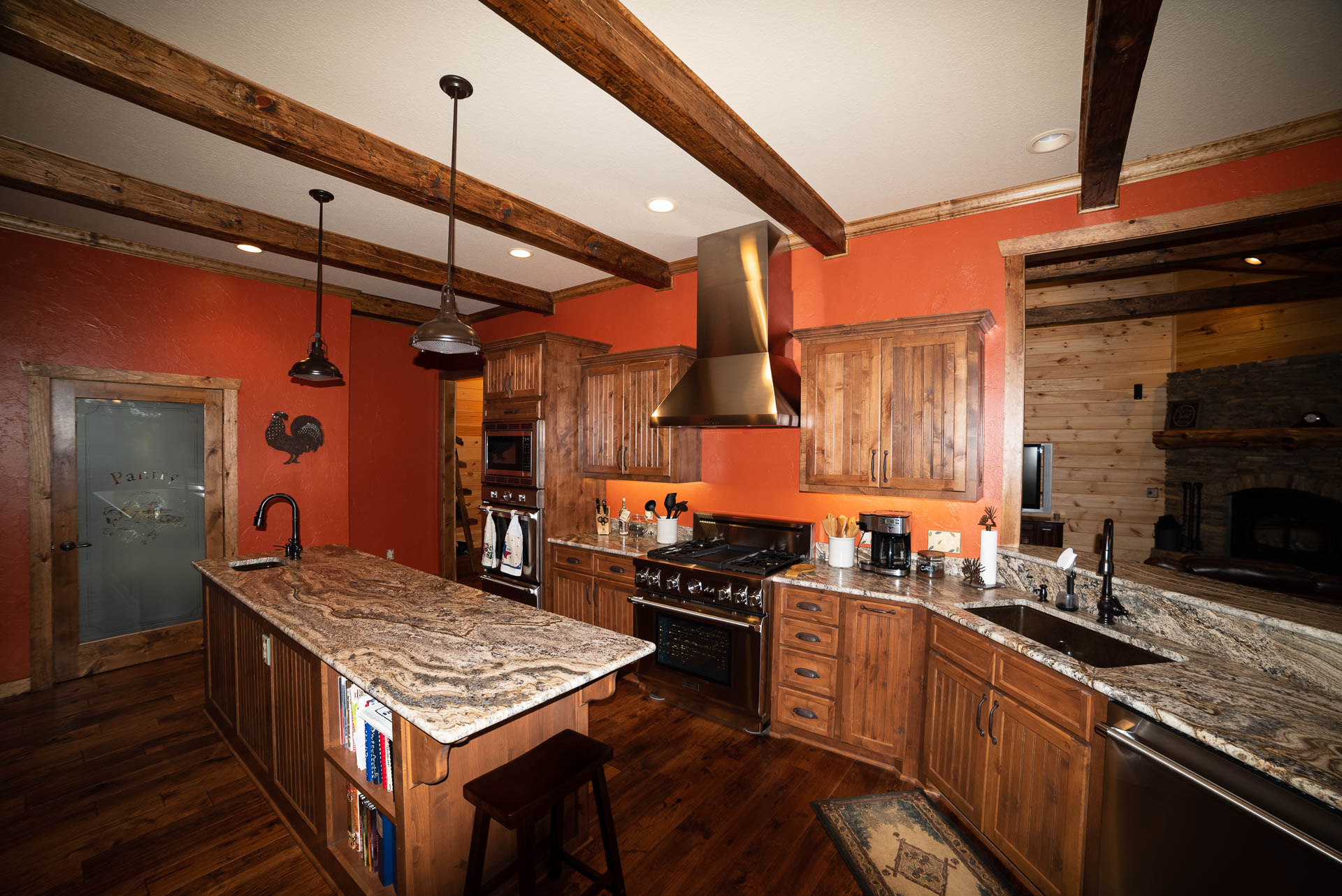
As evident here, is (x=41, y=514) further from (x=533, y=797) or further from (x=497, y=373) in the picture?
(x=533, y=797)

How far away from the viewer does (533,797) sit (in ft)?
4.81

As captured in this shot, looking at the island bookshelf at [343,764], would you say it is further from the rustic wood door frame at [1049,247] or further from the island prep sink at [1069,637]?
the rustic wood door frame at [1049,247]

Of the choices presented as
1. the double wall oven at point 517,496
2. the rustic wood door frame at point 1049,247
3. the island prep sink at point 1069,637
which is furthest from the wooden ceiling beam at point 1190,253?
the double wall oven at point 517,496

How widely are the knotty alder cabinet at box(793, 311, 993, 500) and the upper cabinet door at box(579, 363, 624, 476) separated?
152 centimetres

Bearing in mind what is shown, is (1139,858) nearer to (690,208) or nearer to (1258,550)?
(690,208)

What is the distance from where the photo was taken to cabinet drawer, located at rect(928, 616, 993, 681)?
2127mm

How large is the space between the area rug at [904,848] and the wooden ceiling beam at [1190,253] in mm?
3101

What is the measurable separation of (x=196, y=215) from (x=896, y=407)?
4.29 m

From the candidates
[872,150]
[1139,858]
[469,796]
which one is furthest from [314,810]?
[872,150]

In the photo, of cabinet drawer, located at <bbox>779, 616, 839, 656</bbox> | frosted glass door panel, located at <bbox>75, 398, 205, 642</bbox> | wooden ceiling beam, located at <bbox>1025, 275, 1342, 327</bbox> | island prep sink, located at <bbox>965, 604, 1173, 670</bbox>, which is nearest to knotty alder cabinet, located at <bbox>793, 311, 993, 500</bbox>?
island prep sink, located at <bbox>965, 604, 1173, 670</bbox>

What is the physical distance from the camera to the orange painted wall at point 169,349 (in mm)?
3352

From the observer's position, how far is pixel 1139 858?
1.50 m

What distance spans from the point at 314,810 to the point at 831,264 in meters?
3.92

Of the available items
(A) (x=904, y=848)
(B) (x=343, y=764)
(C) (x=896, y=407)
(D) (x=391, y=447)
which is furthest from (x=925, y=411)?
(D) (x=391, y=447)
